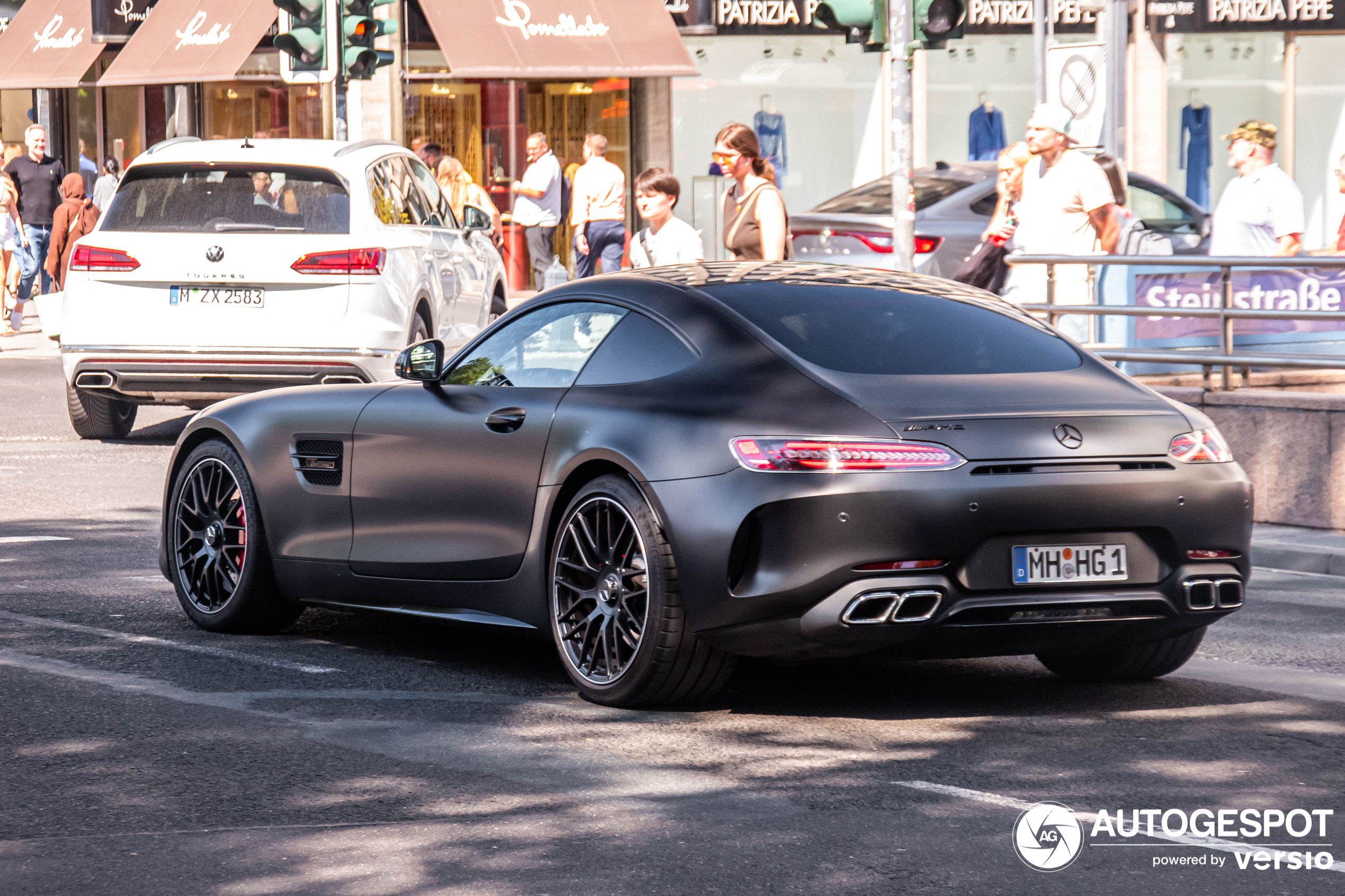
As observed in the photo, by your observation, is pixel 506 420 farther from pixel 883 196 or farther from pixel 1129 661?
pixel 883 196

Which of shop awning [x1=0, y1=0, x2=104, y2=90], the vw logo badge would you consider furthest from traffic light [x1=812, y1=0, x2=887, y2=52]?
shop awning [x1=0, y1=0, x2=104, y2=90]

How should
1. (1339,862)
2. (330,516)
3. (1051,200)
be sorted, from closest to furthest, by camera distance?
(1339,862) → (330,516) → (1051,200)

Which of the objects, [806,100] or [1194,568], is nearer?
[1194,568]

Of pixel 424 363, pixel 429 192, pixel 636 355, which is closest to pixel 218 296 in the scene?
pixel 429 192

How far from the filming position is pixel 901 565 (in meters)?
5.90

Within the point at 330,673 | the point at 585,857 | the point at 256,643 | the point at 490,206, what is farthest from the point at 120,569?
the point at 490,206

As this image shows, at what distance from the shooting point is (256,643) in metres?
7.66

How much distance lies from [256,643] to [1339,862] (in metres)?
4.16

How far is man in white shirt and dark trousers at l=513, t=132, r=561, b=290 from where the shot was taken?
23.3 meters

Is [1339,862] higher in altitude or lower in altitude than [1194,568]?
lower

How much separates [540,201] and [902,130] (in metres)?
10.4

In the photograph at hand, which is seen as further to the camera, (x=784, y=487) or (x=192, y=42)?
(x=192, y=42)

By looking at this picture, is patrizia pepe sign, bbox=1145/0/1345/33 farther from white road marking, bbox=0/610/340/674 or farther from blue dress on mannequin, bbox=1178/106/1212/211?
white road marking, bbox=0/610/340/674

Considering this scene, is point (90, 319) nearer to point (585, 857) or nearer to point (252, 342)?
point (252, 342)
